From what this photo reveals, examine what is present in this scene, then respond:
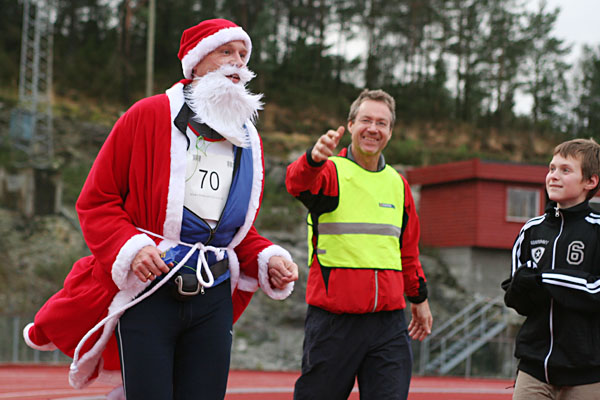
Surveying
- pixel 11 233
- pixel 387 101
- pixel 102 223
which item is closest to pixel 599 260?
pixel 387 101

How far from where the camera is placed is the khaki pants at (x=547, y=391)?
3770mm

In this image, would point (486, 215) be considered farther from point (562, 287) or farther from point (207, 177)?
point (207, 177)

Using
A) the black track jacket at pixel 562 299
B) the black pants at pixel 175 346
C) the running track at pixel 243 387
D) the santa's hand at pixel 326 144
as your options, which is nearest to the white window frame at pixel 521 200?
the running track at pixel 243 387

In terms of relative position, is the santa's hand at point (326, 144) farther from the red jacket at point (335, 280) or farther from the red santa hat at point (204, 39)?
the red santa hat at point (204, 39)

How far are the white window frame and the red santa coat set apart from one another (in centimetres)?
2923

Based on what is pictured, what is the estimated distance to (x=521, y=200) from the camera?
31109mm

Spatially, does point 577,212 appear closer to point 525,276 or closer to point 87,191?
point 525,276

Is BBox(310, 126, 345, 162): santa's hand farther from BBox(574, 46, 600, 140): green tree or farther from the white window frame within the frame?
BBox(574, 46, 600, 140): green tree

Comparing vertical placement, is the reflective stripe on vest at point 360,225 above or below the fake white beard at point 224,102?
below

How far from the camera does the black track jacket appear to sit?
3791 millimetres

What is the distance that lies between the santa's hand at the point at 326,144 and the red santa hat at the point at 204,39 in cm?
54

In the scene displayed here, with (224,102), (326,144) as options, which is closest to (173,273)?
(224,102)

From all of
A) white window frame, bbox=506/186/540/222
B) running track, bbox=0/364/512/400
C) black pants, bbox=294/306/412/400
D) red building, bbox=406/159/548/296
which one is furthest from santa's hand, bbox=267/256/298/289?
white window frame, bbox=506/186/540/222

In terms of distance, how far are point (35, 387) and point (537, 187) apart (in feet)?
77.5
